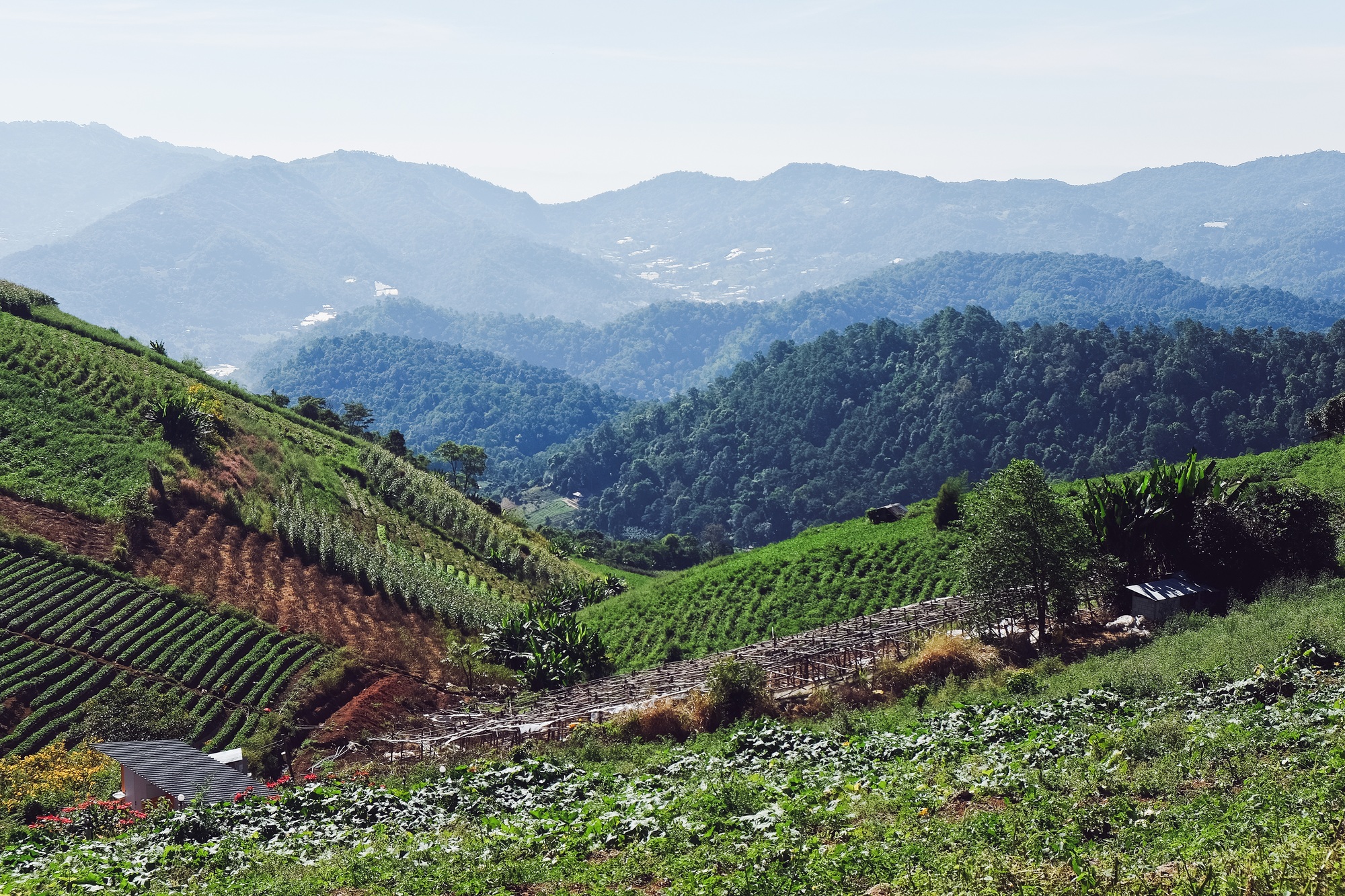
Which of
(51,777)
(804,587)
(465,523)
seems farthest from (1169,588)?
(465,523)

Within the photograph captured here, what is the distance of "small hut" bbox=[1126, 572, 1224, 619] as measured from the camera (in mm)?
24672

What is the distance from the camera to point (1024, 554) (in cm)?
2458

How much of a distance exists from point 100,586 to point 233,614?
4.18 metres

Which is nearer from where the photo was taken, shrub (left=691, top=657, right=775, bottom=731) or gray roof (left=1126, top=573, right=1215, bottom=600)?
shrub (left=691, top=657, right=775, bottom=731)

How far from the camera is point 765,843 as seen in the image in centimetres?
1124

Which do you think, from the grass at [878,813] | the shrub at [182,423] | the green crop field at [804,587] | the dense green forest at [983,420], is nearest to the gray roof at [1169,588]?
the grass at [878,813]

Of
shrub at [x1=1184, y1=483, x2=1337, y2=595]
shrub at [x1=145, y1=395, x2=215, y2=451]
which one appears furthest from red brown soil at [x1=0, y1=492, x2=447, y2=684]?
shrub at [x1=1184, y1=483, x2=1337, y2=595]

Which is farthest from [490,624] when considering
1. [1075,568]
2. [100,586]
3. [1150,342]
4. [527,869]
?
[1150,342]

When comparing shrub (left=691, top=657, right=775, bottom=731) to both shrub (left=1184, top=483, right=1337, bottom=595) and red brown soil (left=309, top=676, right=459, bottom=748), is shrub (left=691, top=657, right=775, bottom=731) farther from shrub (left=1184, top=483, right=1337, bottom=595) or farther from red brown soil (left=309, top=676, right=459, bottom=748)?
shrub (left=1184, top=483, right=1337, bottom=595)

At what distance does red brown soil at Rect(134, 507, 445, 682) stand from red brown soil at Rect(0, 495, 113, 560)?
127 centimetres

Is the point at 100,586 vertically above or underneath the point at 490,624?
above

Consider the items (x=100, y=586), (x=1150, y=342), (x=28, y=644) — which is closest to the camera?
(x=28, y=644)

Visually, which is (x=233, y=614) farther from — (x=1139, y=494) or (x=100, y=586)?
(x=1139, y=494)

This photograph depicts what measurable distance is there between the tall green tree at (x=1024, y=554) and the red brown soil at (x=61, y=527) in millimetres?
29169
